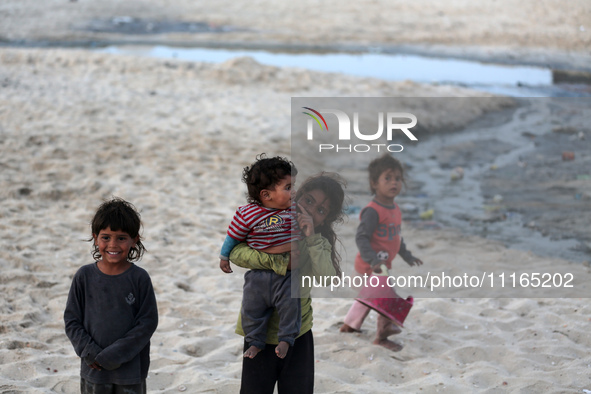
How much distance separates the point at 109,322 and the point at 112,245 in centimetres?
31

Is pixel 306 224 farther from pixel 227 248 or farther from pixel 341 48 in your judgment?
pixel 341 48

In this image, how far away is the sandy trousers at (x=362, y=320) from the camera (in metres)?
3.99

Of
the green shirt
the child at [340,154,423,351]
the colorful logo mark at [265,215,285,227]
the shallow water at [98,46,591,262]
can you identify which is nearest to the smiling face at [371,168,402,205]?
the child at [340,154,423,351]

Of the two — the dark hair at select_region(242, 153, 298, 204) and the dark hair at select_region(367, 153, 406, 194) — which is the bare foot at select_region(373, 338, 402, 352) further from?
the dark hair at select_region(242, 153, 298, 204)

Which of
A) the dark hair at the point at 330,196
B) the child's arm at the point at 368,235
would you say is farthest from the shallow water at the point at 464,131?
the dark hair at the point at 330,196

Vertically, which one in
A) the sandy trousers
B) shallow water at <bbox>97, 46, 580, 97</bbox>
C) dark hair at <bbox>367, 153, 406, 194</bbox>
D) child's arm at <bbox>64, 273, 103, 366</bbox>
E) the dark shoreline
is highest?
the dark shoreline

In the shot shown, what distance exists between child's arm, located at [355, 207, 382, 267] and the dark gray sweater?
1500 millimetres

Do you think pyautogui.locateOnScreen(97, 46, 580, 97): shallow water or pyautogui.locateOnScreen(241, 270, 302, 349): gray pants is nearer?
pyautogui.locateOnScreen(241, 270, 302, 349): gray pants

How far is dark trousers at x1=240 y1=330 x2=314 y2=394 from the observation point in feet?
8.54

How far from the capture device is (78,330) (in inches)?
97.0

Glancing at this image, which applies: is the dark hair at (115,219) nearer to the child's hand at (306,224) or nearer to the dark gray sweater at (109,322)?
the dark gray sweater at (109,322)

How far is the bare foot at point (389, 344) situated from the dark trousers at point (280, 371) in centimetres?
142

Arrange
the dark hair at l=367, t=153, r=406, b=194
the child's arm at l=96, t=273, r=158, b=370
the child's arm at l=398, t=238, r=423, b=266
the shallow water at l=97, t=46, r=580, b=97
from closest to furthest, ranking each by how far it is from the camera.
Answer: the child's arm at l=96, t=273, r=158, b=370, the dark hair at l=367, t=153, r=406, b=194, the child's arm at l=398, t=238, r=423, b=266, the shallow water at l=97, t=46, r=580, b=97

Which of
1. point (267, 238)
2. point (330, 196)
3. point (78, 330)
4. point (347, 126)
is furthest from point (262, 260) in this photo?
point (347, 126)
